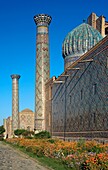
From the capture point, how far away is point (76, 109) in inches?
723

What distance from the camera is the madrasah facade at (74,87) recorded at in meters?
14.8

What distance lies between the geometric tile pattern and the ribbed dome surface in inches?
223

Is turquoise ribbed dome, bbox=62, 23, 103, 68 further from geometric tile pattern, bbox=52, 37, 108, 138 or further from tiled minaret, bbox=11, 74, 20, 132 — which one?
tiled minaret, bbox=11, 74, 20, 132

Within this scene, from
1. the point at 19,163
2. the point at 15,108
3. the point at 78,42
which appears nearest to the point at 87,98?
the point at 19,163

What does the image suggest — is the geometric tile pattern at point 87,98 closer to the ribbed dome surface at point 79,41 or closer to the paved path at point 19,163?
the paved path at point 19,163

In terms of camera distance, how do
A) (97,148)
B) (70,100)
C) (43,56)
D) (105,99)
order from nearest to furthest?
(97,148) → (105,99) → (70,100) → (43,56)

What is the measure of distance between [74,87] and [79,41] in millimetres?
9497

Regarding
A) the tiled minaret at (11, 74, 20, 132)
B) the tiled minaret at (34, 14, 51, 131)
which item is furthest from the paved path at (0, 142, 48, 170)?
the tiled minaret at (11, 74, 20, 132)

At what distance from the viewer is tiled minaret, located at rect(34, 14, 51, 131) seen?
27562 millimetres

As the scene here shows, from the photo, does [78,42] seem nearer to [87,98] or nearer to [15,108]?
[87,98]

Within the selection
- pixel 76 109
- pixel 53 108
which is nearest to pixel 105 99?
pixel 76 109

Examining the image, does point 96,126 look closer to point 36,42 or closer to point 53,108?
point 53,108

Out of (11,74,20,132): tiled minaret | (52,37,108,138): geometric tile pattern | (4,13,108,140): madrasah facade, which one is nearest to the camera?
(52,37,108,138): geometric tile pattern

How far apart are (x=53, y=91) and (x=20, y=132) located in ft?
22.6
